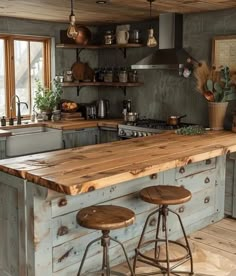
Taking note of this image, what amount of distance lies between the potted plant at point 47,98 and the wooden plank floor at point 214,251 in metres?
2.51

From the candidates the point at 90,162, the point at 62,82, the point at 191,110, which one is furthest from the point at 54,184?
the point at 62,82

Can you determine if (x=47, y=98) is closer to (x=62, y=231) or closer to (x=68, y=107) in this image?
(x=68, y=107)

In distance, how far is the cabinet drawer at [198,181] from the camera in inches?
138

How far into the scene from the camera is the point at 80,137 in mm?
4938

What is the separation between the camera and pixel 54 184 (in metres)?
2.12

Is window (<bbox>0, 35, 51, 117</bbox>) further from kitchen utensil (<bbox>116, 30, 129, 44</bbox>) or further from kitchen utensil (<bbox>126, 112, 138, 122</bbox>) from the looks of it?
kitchen utensil (<bbox>126, 112, 138, 122</bbox>)

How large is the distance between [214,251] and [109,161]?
4.65 feet

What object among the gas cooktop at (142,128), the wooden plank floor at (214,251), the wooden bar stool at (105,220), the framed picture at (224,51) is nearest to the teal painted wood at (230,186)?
the wooden plank floor at (214,251)

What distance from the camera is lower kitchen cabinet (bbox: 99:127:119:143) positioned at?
4.99 meters

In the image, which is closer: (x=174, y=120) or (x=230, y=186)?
A: (x=230, y=186)

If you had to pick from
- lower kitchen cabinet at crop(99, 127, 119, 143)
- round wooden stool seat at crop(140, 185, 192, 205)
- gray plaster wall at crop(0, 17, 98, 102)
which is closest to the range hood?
lower kitchen cabinet at crop(99, 127, 119, 143)

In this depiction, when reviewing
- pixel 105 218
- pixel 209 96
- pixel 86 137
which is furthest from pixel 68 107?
pixel 105 218

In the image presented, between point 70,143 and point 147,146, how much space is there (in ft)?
6.05

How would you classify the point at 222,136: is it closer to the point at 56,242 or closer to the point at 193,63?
the point at 193,63
